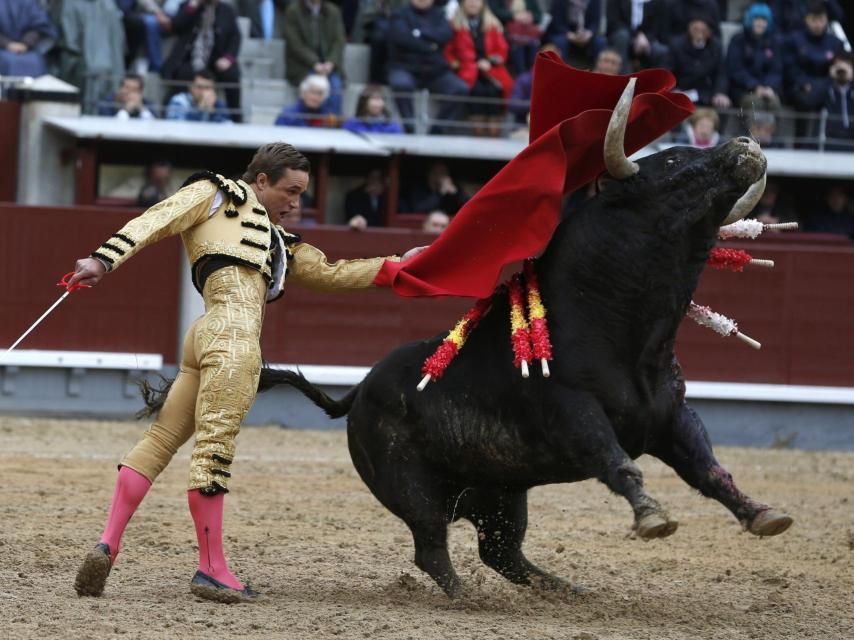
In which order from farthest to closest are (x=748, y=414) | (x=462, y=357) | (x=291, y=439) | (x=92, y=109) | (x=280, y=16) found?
(x=280, y=16), (x=92, y=109), (x=748, y=414), (x=291, y=439), (x=462, y=357)

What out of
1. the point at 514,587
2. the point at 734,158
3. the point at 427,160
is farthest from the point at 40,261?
the point at 734,158

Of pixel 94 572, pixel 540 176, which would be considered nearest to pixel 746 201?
pixel 540 176

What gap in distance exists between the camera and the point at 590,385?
474cm

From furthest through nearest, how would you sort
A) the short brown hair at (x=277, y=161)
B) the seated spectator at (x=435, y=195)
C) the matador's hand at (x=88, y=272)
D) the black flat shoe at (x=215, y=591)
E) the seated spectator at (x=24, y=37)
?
the seated spectator at (x=435, y=195) → the seated spectator at (x=24, y=37) → the short brown hair at (x=277, y=161) → the black flat shoe at (x=215, y=591) → the matador's hand at (x=88, y=272)

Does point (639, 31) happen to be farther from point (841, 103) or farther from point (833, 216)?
point (833, 216)

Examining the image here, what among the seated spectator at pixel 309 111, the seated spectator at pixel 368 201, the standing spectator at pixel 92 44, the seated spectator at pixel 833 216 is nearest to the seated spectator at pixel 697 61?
the seated spectator at pixel 833 216

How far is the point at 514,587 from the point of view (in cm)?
549

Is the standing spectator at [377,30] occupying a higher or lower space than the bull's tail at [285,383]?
higher

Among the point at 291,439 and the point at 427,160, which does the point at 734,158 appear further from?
the point at 427,160

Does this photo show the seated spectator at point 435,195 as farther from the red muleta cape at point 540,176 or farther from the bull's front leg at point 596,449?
the bull's front leg at point 596,449

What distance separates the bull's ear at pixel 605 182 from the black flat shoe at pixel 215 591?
5.40 ft

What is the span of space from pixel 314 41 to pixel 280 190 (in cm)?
749

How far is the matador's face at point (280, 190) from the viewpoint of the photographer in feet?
16.5

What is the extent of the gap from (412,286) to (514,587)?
45.0 inches
